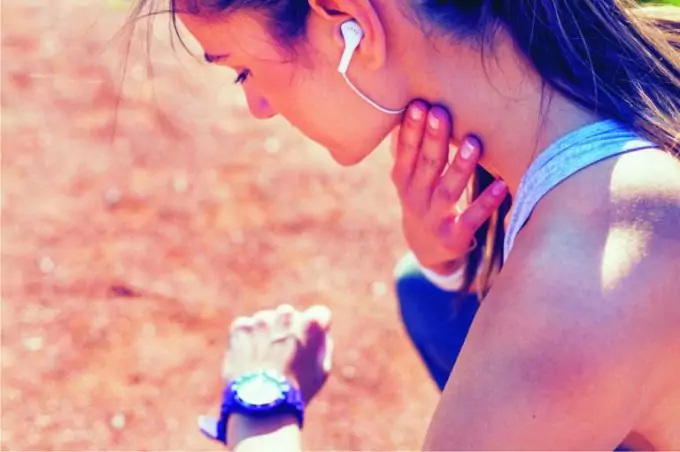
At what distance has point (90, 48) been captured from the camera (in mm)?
4285

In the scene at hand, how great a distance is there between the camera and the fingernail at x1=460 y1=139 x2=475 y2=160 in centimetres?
175

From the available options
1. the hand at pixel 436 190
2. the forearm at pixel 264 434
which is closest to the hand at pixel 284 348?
the forearm at pixel 264 434

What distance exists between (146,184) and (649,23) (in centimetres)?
213

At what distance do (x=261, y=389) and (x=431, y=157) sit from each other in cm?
56

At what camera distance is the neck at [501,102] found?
158cm

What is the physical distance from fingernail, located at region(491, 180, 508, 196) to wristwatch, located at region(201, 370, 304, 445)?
0.56 metres

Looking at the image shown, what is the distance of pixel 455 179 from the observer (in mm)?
1986

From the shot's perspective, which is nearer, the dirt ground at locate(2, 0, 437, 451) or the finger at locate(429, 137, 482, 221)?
the finger at locate(429, 137, 482, 221)

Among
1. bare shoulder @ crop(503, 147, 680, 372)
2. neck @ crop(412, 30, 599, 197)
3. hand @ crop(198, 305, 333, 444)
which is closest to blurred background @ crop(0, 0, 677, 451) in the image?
hand @ crop(198, 305, 333, 444)

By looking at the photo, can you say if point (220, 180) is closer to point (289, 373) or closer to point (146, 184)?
point (146, 184)

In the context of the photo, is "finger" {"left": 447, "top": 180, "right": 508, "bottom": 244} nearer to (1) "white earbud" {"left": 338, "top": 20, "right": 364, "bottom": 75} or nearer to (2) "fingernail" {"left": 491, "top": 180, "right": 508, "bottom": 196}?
(2) "fingernail" {"left": 491, "top": 180, "right": 508, "bottom": 196}

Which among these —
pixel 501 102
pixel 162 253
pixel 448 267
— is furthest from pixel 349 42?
pixel 162 253

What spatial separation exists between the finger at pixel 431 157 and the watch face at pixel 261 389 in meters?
0.49

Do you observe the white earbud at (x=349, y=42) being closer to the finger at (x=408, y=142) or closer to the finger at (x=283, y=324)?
the finger at (x=408, y=142)
